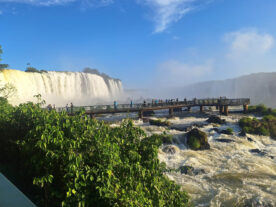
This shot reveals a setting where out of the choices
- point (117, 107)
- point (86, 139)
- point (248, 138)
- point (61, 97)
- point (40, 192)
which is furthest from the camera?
point (61, 97)

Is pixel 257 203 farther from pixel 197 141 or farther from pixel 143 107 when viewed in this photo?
pixel 143 107

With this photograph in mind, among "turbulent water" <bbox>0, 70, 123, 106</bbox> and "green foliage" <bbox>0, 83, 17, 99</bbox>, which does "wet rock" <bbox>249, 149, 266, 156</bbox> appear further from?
"turbulent water" <bbox>0, 70, 123, 106</bbox>

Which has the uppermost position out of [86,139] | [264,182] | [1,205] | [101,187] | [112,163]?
[86,139]

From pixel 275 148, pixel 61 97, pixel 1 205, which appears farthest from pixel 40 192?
pixel 61 97

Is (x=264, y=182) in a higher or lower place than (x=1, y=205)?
Answer: lower

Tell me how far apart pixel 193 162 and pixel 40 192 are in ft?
47.0

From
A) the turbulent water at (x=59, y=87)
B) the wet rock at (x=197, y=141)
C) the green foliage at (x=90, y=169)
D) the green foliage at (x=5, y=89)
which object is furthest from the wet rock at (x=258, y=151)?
the turbulent water at (x=59, y=87)

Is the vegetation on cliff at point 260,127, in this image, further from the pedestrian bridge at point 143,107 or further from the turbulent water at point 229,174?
the pedestrian bridge at point 143,107

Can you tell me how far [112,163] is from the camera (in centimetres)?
477

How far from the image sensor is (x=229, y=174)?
620 inches

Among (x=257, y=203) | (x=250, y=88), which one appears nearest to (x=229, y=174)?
(x=257, y=203)

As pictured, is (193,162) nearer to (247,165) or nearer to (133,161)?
(247,165)

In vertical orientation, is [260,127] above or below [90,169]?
below

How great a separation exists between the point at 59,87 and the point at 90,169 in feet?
218
